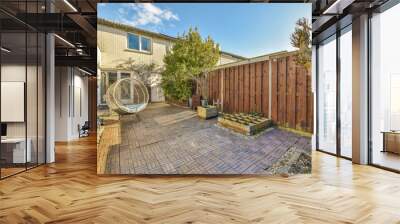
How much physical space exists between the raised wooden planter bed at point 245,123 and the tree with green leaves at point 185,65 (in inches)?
26.9

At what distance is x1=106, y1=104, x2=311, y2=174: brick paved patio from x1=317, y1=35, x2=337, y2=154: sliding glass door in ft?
11.1

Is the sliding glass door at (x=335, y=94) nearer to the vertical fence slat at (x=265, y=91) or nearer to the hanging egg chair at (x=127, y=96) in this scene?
the vertical fence slat at (x=265, y=91)

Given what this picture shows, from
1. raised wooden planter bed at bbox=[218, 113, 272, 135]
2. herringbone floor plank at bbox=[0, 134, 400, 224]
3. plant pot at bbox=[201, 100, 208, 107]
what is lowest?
herringbone floor plank at bbox=[0, 134, 400, 224]

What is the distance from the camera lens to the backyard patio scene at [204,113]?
5.47 m

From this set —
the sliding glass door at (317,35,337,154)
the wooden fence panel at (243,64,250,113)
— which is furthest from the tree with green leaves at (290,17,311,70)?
the sliding glass door at (317,35,337,154)

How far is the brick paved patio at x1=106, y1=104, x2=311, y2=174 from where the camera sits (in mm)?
5496

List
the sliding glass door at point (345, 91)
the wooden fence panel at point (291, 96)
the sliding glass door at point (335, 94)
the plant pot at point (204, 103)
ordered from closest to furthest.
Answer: the wooden fence panel at point (291, 96)
the plant pot at point (204, 103)
the sliding glass door at point (345, 91)
the sliding glass door at point (335, 94)

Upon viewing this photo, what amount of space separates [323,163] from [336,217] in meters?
3.78

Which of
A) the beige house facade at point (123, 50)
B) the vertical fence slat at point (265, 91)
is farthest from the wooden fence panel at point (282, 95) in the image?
the beige house facade at point (123, 50)

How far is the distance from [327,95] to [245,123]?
13.7ft

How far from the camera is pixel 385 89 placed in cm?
635

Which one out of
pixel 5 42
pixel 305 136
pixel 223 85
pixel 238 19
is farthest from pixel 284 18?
pixel 5 42

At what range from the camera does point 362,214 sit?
3545 millimetres

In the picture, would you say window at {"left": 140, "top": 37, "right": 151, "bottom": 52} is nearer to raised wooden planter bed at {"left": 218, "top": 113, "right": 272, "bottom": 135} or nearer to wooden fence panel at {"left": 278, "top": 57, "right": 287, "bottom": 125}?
raised wooden planter bed at {"left": 218, "top": 113, "right": 272, "bottom": 135}
